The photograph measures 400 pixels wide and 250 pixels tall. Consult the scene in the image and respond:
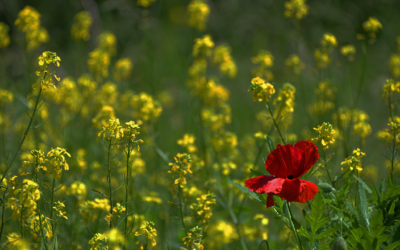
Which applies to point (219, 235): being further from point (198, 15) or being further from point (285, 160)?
point (198, 15)

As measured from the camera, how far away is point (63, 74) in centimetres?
602

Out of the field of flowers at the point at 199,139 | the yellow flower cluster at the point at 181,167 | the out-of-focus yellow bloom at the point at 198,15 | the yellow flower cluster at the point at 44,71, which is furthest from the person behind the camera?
the out-of-focus yellow bloom at the point at 198,15

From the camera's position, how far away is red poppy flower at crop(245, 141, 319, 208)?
1.19 m

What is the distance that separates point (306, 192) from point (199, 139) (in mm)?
2185

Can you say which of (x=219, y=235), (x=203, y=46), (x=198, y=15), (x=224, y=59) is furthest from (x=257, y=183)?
(x=198, y=15)

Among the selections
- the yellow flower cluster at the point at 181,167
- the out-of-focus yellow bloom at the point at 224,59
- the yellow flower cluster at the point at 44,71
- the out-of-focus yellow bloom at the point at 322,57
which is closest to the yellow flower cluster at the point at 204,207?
the yellow flower cluster at the point at 181,167

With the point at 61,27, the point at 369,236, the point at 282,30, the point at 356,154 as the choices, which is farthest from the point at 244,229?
the point at 61,27

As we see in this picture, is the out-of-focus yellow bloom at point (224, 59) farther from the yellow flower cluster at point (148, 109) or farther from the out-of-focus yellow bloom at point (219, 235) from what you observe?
the out-of-focus yellow bloom at point (219, 235)

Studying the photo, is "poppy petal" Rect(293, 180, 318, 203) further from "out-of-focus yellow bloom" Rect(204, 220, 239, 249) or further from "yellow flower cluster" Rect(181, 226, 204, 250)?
"out-of-focus yellow bloom" Rect(204, 220, 239, 249)

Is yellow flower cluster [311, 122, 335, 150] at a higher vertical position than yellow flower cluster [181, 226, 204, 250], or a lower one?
higher

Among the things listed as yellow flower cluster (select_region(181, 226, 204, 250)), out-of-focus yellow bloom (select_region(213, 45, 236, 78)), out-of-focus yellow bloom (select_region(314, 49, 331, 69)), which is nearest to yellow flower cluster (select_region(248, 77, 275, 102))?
yellow flower cluster (select_region(181, 226, 204, 250))

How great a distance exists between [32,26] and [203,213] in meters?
1.93

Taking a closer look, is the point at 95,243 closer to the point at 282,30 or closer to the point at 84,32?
the point at 84,32

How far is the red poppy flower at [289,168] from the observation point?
1.19 meters
